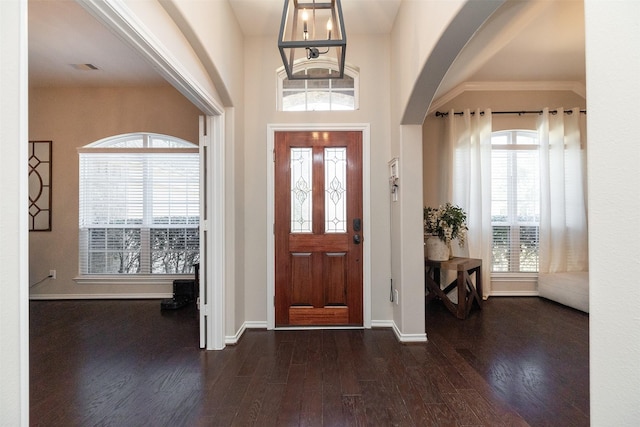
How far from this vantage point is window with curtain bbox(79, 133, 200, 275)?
442 centimetres

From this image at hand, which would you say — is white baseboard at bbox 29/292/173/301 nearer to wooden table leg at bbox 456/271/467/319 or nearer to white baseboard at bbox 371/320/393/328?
white baseboard at bbox 371/320/393/328

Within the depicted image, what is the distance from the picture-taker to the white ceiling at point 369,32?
9.05 feet

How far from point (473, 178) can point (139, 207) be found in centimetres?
483

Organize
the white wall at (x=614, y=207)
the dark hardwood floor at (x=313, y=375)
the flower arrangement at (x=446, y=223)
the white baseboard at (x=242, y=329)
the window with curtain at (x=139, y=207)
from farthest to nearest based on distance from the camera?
the window with curtain at (x=139, y=207), the flower arrangement at (x=446, y=223), the white baseboard at (x=242, y=329), the dark hardwood floor at (x=313, y=375), the white wall at (x=614, y=207)

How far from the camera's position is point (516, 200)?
174 inches

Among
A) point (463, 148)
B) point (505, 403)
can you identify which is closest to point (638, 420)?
Answer: point (505, 403)

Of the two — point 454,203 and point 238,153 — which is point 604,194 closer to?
point 238,153

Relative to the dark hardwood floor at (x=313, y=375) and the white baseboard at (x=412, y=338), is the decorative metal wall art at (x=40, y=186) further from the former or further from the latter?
the white baseboard at (x=412, y=338)

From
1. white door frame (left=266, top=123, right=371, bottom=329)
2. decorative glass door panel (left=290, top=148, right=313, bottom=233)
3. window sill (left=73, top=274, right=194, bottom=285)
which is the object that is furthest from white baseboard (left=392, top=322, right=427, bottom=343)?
window sill (left=73, top=274, right=194, bottom=285)

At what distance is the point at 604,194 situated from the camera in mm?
763

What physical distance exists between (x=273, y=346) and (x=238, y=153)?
1.92m

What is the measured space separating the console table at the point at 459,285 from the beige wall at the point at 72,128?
3.75 metres

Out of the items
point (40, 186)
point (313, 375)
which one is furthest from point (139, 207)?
point (313, 375)

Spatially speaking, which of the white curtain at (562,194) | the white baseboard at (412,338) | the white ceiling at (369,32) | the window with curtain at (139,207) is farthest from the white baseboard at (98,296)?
the white curtain at (562,194)
